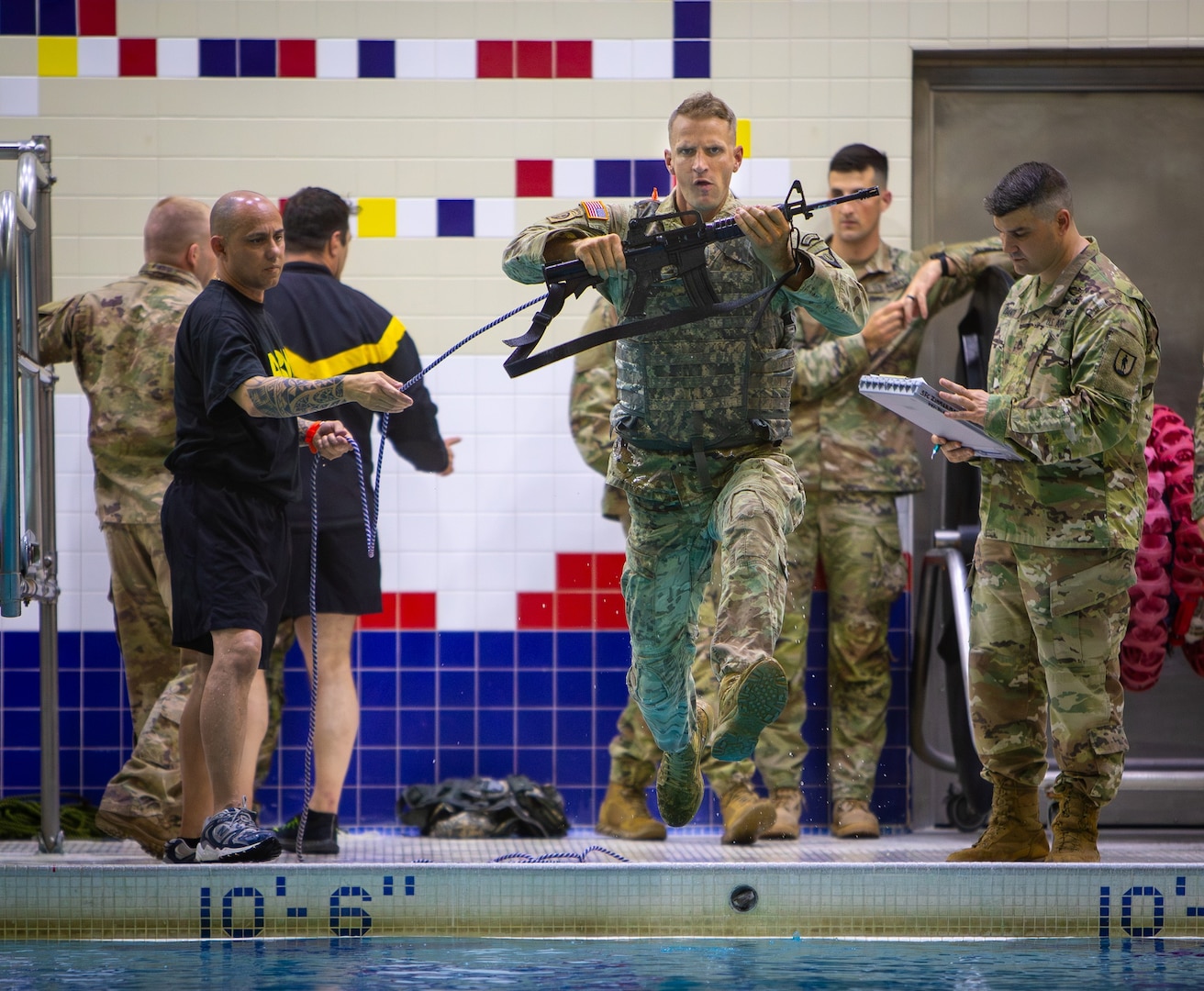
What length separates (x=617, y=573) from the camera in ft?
19.9

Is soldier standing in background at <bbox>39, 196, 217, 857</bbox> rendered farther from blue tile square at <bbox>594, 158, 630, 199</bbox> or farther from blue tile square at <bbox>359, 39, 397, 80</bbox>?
blue tile square at <bbox>594, 158, 630, 199</bbox>

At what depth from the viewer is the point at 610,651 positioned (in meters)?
6.07

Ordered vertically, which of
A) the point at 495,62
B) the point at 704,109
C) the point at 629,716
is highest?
the point at 495,62

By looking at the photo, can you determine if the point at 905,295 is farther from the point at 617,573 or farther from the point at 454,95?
the point at 454,95

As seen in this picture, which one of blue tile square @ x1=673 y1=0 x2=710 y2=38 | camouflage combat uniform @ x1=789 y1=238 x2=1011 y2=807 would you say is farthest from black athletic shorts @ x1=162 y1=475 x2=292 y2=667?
blue tile square @ x1=673 y1=0 x2=710 y2=38

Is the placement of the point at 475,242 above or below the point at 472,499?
above

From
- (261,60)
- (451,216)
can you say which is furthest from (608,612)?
(261,60)

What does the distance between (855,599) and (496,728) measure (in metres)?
1.44

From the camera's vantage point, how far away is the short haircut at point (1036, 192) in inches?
179

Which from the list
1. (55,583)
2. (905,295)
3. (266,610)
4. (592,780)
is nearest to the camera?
(266,610)

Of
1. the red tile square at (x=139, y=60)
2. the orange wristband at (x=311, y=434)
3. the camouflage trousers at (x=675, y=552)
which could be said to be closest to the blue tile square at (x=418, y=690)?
the orange wristband at (x=311, y=434)

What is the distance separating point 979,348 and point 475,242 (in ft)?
6.33

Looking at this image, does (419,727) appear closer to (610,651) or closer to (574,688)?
(574,688)

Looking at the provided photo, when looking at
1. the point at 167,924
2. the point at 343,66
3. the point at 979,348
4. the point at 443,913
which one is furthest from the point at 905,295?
the point at 167,924
